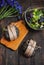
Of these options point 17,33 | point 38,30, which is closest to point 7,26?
point 17,33

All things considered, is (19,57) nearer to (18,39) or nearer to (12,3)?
(18,39)

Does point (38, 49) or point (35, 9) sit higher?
point (35, 9)

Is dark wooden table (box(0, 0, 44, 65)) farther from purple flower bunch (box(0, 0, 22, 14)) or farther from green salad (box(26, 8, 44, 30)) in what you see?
purple flower bunch (box(0, 0, 22, 14))

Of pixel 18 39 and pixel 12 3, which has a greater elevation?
pixel 12 3

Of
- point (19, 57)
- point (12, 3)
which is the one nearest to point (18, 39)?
point (19, 57)

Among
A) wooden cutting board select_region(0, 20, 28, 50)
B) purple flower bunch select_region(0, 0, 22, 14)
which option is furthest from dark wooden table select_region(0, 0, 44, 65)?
purple flower bunch select_region(0, 0, 22, 14)

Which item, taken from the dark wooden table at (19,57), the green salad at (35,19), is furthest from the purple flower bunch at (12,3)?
the dark wooden table at (19,57)

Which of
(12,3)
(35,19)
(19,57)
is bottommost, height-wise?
(19,57)

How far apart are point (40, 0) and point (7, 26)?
30cm

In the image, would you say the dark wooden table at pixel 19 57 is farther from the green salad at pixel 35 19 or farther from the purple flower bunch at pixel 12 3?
the purple flower bunch at pixel 12 3

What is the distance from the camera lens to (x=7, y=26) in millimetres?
1529

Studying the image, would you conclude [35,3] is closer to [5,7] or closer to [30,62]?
[5,7]

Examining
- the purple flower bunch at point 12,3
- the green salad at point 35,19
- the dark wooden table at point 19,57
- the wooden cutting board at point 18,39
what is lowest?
the dark wooden table at point 19,57

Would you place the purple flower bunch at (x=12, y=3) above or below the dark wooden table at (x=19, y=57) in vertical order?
above
